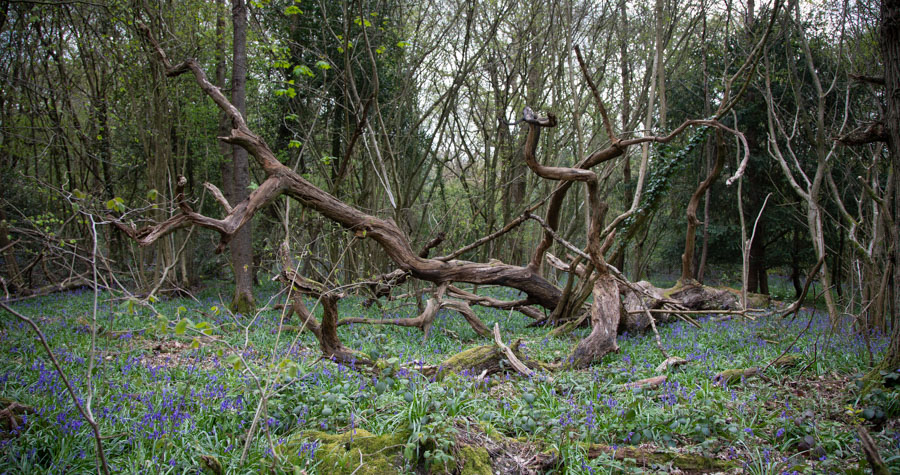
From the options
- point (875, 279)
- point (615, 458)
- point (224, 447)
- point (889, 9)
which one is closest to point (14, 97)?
point (224, 447)

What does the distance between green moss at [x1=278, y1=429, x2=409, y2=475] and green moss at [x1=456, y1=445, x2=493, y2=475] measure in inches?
14.2

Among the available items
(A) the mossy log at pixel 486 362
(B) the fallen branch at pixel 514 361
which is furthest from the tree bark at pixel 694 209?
(B) the fallen branch at pixel 514 361

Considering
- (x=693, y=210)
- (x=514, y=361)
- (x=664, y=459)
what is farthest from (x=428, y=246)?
(x=664, y=459)

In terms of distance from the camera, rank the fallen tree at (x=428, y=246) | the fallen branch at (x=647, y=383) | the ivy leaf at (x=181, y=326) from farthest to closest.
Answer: the fallen tree at (x=428, y=246), the fallen branch at (x=647, y=383), the ivy leaf at (x=181, y=326)

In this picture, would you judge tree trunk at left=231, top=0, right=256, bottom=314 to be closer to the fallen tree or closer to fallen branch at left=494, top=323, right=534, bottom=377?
the fallen tree

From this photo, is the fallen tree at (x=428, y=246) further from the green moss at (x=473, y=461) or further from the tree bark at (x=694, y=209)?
the green moss at (x=473, y=461)

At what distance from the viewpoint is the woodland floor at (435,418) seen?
2.92m

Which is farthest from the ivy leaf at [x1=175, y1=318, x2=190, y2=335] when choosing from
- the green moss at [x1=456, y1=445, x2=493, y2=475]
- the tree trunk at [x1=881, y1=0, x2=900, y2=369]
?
the tree trunk at [x1=881, y1=0, x2=900, y2=369]

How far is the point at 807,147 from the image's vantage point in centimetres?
1410

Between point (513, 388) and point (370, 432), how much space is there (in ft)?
5.57

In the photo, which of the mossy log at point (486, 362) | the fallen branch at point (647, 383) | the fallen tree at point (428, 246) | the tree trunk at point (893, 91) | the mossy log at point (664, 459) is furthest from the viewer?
the fallen tree at point (428, 246)

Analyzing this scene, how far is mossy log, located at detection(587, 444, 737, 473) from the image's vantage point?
10.3 feet

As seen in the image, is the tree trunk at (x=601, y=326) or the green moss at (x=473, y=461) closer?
the green moss at (x=473, y=461)

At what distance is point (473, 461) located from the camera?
9.95 feet
